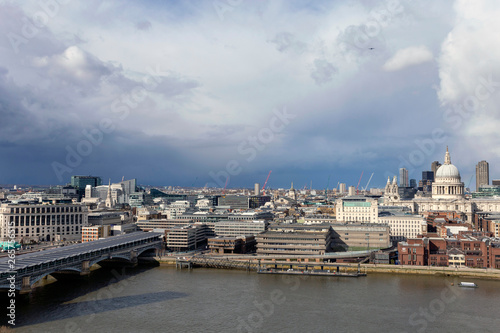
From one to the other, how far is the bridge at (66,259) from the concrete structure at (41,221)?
1313 cm

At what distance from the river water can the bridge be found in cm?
142

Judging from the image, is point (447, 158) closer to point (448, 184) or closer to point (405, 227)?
point (448, 184)

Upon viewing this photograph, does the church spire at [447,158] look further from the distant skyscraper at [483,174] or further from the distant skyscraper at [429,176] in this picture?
the distant skyscraper at [429,176]

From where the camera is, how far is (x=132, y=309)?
24766 millimetres

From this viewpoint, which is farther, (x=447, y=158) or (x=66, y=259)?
(x=447, y=158)

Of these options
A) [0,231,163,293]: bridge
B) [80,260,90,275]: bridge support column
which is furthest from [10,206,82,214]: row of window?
[80,260,90,275]: bridge support column

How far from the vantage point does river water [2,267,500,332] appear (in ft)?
72.7

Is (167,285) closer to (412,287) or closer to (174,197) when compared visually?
(412,287)

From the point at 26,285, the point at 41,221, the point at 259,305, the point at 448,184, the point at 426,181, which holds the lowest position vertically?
the point at 259,305

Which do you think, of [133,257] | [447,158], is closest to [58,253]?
[133,257]

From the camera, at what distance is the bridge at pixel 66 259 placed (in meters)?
25.2

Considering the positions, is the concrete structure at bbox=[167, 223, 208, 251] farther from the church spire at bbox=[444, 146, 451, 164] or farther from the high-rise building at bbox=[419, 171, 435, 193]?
Result: the high-rise building at bbox=[419, 171, 435, 193]

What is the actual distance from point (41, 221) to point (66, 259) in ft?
78.9

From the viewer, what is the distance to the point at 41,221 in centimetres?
5134
